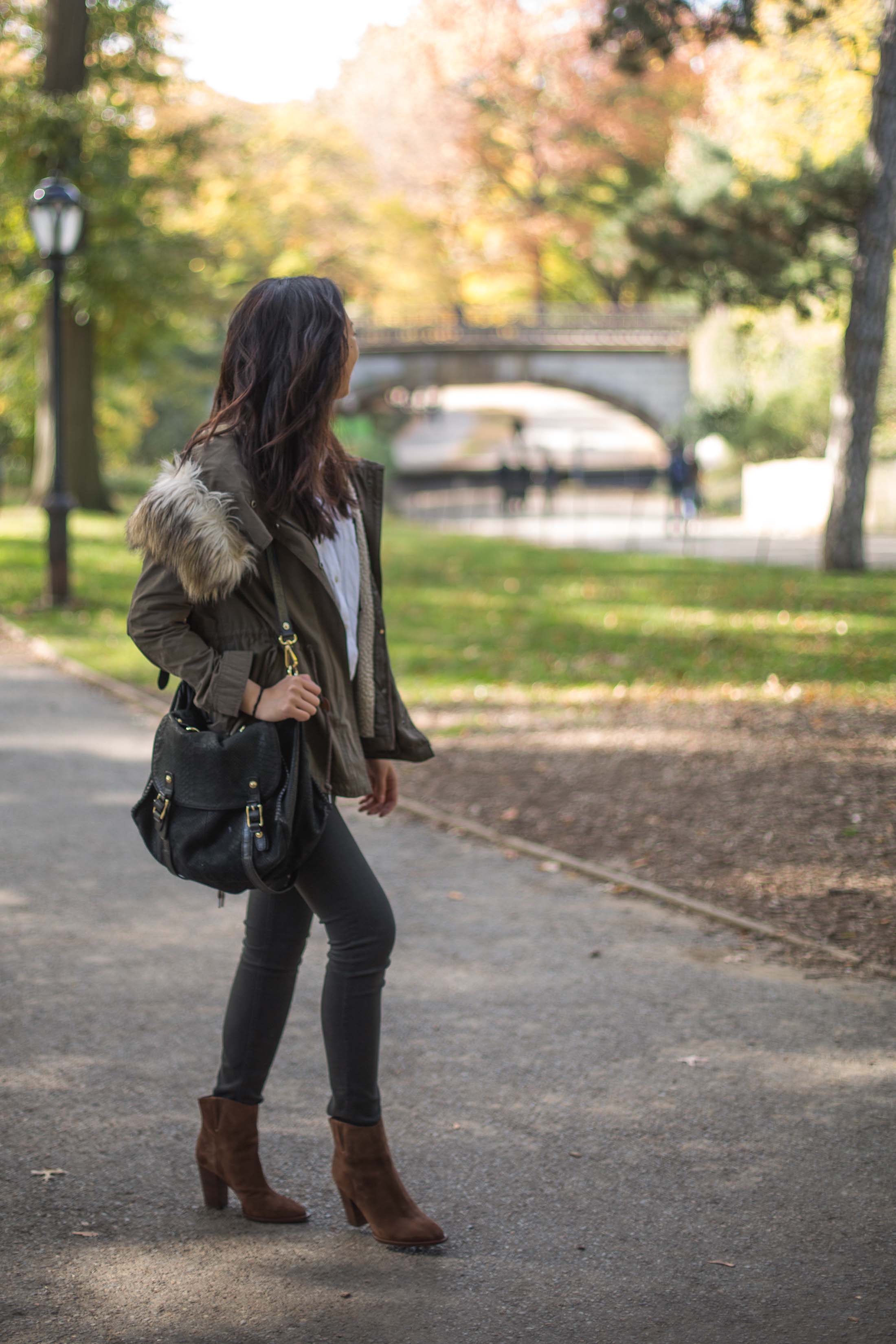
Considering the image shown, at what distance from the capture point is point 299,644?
2881 millimetres

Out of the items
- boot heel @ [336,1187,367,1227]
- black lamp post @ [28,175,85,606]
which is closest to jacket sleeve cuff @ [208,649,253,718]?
boot heel @ [336,1187,367,1227]

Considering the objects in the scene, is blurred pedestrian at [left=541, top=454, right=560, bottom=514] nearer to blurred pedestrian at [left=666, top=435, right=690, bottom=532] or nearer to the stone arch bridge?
blurred pedestrian at [left=666, top=435, right=690, bottom=532]

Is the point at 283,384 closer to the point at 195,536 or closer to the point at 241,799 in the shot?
the point at 195,536

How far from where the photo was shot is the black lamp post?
40.5ft

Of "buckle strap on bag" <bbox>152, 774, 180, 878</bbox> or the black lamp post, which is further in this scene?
the black lamp post

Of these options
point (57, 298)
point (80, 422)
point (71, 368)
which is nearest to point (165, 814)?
point (57, 298)

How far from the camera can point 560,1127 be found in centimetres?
363

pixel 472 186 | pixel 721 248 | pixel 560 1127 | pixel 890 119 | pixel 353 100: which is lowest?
pixel 560 1127

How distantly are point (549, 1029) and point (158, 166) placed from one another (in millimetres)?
22276

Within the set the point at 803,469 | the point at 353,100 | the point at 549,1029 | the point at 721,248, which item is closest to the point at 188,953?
the point at 549,1029

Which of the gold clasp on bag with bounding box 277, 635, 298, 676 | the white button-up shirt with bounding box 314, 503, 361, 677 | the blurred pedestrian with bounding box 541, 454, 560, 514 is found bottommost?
the gold clasp on bag with bounding box 277, 635, 298, 676

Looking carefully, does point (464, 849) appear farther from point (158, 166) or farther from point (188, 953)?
point (158, 166)

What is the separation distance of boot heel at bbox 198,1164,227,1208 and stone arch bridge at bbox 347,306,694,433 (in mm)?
48526

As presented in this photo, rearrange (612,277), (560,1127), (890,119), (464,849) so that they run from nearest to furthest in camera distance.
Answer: (560,1127)
(464,849)
(890,119)
(612,277)
